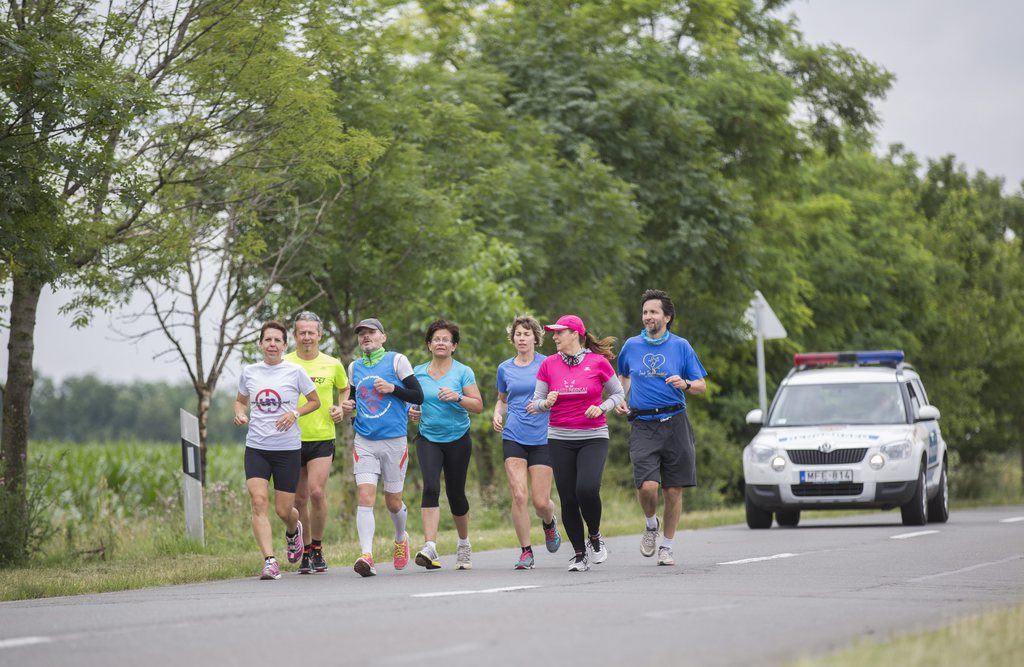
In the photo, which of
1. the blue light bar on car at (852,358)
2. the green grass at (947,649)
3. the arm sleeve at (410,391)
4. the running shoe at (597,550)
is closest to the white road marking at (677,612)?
the green grass at (947,649)

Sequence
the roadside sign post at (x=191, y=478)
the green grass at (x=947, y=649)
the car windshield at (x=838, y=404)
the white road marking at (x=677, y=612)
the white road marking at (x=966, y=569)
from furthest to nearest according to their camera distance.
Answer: the car windshield at (x=838, y=404) → the roadside sign post at (x=191, y=478) → the white road marking at (x=966, y=569) → the white road marking at (x=677, y=612) → the green grass at (x=947, y=649)

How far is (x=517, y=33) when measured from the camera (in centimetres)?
3172

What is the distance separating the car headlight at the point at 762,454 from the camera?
20078 millimetres

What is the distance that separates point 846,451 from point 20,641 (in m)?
13.5

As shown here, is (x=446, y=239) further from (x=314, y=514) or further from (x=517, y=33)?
(x=517, y=33)

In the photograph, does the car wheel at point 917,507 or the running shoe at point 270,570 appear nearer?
the running shoe at point 270,570

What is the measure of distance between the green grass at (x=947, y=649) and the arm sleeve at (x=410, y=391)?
5.51m

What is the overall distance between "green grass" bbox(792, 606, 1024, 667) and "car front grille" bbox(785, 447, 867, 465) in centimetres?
1185

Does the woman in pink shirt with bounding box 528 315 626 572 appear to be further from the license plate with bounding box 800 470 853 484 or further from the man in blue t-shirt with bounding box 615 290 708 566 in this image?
the license plate with bounding box 800 470 853 484

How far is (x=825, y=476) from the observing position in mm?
19781

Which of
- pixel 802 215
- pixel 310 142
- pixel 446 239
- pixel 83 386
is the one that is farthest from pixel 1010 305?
pixel 83 386

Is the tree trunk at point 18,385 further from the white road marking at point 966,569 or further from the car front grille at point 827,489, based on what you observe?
the car front grille at point 827,489

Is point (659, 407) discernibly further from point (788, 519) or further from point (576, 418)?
point (788, 519)

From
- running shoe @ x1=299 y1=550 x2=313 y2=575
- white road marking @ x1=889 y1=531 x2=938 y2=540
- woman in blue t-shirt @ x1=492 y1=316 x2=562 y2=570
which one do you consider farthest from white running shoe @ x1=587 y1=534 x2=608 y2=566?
white road marking @ x1=889 y1=531 x2=938 y2=540
